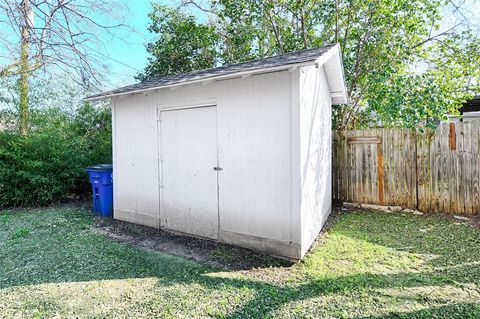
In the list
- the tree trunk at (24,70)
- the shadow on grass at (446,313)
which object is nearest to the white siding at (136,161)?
the tree trunk at (24,70)

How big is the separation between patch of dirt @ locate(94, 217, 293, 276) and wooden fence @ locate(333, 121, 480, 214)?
374 cm

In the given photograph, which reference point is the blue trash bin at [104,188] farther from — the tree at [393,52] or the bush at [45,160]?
the tree at [393,52]

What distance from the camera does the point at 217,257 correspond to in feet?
13.7

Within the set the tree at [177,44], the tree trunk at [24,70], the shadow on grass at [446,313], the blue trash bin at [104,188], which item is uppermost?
the tree at [177,44]

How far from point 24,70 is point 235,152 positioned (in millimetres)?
7871

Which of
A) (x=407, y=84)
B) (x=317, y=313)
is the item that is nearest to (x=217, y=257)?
(x=317, y=313)

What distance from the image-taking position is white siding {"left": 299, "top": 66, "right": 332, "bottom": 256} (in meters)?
4.12

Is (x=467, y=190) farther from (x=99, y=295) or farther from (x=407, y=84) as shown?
(x=99, y=295)

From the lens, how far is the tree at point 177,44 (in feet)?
36.8

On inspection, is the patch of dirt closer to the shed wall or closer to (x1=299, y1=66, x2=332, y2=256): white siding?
the shed wall

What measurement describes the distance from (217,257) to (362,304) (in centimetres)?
199

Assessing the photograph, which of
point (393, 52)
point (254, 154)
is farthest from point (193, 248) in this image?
point (393, 52)

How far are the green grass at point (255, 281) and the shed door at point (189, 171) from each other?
830 millimetres

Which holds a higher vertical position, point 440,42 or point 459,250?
point 440,42
